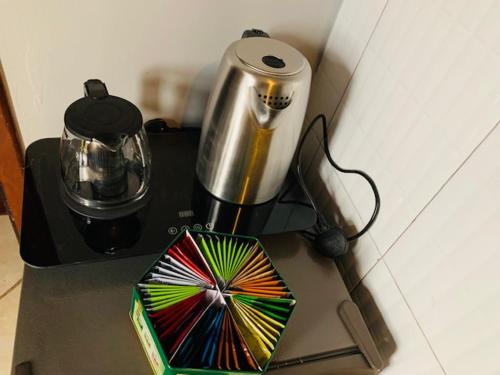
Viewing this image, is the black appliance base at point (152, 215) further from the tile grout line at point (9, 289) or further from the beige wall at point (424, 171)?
the tile grout line at point (9, 289)

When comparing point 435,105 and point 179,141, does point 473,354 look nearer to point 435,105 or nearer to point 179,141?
point 435,105

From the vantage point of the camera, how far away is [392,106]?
0.65 metres

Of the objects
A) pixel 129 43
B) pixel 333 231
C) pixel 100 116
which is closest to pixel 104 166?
pixel 100 116

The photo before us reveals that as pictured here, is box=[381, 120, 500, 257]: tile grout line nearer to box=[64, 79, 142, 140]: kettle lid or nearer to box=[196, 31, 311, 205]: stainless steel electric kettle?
box=[196, 31, 311, 205]: stainless steel electric kettle

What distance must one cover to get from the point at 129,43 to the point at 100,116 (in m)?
0.19

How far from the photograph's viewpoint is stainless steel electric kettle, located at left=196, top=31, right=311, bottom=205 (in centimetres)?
60

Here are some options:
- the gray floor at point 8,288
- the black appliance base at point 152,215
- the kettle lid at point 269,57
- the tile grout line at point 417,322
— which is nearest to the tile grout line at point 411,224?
the tile grout line at point 417,322

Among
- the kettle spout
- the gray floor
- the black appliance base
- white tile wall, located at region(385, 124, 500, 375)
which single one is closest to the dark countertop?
the black appliance base

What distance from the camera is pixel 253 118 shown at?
62 cm

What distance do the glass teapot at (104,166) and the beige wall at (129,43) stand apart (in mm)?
104

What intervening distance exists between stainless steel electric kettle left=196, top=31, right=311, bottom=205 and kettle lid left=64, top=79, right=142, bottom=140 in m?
0.13

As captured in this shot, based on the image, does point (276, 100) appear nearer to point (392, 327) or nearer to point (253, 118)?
point (253, 118)

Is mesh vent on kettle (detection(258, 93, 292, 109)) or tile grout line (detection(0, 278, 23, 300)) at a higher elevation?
mesh vent on kettle (detection(258, 93, 292, 109))

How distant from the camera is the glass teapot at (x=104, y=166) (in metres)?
0.63
